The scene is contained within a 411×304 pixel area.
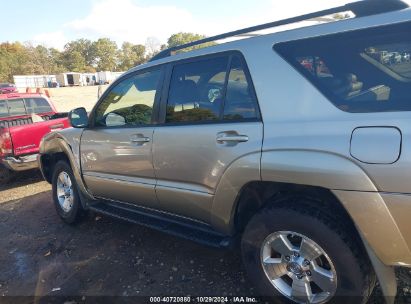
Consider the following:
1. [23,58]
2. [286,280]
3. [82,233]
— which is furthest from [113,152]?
[23,58]

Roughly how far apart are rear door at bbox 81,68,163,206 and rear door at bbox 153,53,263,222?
17cm

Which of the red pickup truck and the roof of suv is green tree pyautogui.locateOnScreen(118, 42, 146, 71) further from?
the roof of suv

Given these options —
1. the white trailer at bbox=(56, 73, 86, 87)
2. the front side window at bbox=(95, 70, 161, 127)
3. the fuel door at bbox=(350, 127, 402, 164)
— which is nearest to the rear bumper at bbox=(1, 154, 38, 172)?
the front side window at bbox=(95, 70, 161, 127)

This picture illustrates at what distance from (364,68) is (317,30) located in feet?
1.32

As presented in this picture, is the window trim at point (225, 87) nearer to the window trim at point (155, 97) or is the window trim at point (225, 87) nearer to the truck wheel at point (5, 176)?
the window trim at point (155, 97)

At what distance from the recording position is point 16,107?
791 centimetres

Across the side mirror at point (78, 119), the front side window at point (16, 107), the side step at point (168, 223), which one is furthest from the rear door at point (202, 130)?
the front side window at point (16, 107)

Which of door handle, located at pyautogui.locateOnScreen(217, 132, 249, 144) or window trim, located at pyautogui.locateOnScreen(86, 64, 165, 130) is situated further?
window trim, located at pyautogui.locateOnScreen(86, 64, 165, 130)

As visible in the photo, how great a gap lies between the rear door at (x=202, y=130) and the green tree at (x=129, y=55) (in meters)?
127

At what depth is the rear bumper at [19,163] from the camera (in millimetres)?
6453

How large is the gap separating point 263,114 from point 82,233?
118 inches

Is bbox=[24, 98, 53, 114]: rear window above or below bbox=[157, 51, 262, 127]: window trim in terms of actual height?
below

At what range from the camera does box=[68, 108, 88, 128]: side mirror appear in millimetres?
4035

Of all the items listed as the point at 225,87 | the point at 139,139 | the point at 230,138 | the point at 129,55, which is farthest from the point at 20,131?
the point at 129,55
